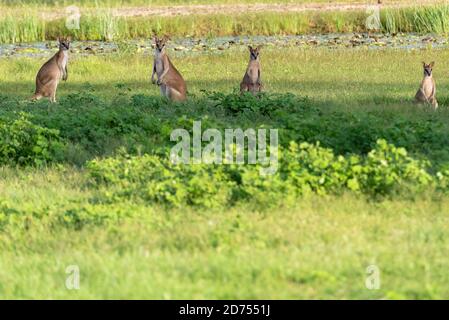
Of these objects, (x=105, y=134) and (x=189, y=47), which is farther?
(x=189, y=47)

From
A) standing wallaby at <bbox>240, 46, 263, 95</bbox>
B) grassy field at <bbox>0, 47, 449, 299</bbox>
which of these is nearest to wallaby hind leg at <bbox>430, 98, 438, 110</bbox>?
grassy field at <bbox>0, 47, 449, 299</bbox>

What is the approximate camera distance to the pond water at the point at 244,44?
74.1ft

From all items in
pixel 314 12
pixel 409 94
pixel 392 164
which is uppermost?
pixel 314 12

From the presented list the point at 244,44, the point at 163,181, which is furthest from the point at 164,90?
the point at 244,44

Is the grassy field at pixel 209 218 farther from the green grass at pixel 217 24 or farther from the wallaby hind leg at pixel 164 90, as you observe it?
the green grass at pixel 217 24

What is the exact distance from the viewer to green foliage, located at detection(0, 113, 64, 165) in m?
11.1

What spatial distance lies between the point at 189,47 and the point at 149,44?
1.03 meters

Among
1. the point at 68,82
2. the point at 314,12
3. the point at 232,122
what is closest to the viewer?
the point at 232,122

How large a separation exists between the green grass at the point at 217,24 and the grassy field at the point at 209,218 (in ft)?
37.3

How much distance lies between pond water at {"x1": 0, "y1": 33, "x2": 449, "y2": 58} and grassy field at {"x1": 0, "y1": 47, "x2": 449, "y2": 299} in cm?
851

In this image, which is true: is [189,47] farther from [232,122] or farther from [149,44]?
[232,122]
